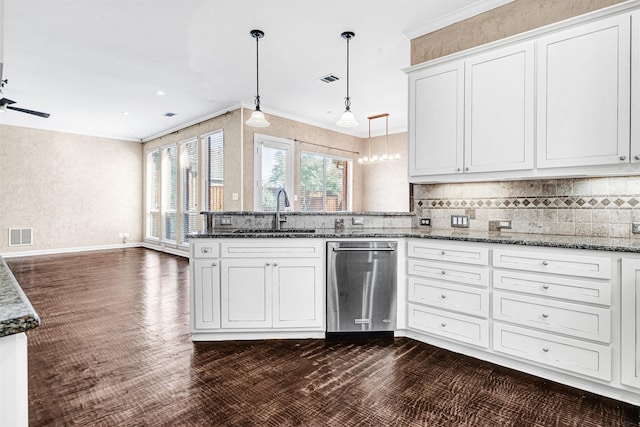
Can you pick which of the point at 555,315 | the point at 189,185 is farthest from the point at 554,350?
the point at 189,185

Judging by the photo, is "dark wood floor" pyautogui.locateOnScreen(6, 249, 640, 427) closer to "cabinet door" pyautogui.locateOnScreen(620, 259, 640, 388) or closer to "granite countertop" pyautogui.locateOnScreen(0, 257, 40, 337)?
"cabinet door" pyautogui.locateOnScreen(620, 259, 640, 388)

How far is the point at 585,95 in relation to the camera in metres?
2.48

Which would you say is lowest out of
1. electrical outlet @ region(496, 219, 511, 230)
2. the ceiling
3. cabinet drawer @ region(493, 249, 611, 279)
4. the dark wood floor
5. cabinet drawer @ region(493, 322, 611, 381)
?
the dark wood floor

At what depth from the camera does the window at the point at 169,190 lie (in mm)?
8289

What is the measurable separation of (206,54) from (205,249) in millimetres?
2666

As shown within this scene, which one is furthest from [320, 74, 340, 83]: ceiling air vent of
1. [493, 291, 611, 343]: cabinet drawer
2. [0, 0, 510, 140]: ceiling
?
[493, 291, 611, 343]: cabinet drawer

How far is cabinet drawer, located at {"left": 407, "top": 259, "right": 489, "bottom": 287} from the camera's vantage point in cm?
264

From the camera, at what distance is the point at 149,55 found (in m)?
4.29

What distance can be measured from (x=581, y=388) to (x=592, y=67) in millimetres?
2195

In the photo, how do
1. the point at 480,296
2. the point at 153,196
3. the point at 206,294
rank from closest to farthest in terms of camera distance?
the point at 480,296 < the point at 206,294 < the point at 153,196

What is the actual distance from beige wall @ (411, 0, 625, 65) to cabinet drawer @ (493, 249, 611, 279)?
1938mm

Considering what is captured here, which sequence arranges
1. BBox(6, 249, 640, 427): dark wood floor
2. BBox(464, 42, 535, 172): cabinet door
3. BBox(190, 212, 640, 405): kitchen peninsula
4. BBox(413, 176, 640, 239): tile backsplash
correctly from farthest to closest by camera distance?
1. BBox(464, 42, 535, 172): cabinet door
2. BBox(413, 176, 640, 239): tile backsplash
3. BBox(190, 212, 640, 405): kitchen peninsula
4. BBox(6, 249, 640, 427): dark wood floor

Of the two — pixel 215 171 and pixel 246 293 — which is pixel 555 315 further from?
pixel 215 171

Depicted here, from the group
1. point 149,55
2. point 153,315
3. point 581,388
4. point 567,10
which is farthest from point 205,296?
point 567,10
